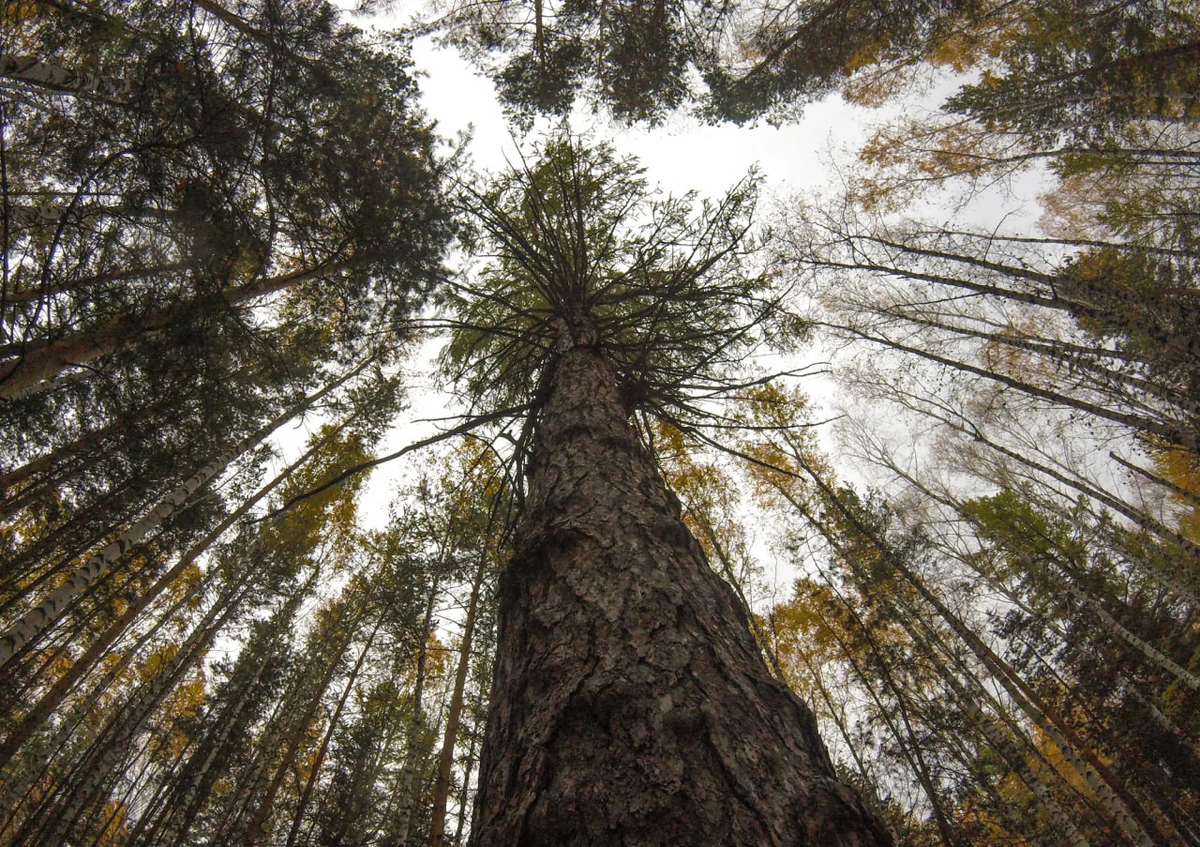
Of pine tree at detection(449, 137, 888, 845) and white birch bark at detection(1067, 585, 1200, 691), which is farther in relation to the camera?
white birch bark at detection(1067, 585, 1200, 691)

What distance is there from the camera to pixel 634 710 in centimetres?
105

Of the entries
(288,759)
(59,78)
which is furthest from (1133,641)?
(59,78)

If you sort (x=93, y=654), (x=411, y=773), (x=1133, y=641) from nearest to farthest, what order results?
(x=411, y=773) < (x=93, y=654) < (x=1133, y=641)

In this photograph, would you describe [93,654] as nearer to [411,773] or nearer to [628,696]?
[411,773]

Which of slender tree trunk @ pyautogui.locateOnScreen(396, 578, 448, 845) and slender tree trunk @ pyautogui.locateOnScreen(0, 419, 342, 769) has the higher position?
slender tree trunk @ pyautogui.locateOnScreen(0, 419, 342, 769)

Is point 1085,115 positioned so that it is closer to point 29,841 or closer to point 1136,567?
point 1136,567

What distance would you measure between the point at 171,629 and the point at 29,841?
209 inches

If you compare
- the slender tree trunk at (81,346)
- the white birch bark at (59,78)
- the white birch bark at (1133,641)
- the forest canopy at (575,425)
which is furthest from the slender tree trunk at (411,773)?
the white birch bark at (1133,641)

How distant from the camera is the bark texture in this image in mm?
853

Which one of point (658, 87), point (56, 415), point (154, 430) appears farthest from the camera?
point (658, 87)

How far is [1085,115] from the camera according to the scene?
749 cm

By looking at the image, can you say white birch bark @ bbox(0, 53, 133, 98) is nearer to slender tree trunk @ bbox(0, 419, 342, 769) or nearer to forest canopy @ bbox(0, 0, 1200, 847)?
forest canopy @ bbox(0, 0, 1200, 847)

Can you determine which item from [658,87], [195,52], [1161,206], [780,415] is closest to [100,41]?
[195,52]

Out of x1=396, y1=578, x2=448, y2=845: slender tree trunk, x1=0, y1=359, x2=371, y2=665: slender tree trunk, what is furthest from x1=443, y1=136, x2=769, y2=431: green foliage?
x1=396, y1=578, x2=448, y2=845: slender tree trunk
